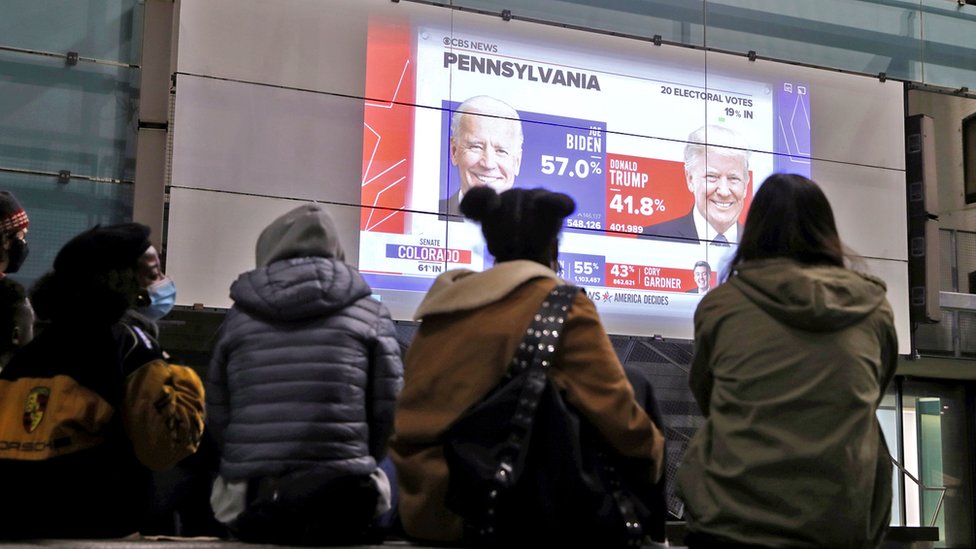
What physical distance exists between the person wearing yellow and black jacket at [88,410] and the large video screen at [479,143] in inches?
195

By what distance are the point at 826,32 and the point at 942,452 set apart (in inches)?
207

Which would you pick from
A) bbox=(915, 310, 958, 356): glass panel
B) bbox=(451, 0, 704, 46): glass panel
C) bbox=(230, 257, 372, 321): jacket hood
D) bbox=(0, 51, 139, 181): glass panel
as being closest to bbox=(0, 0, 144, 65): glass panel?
bbox=(0, 51, 139, 181): glass panel

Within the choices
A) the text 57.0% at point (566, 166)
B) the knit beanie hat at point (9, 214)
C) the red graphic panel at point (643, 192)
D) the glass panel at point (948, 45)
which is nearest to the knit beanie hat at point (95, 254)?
the knit beanie hat at point (9, 214)

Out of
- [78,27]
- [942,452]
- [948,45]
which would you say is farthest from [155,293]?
[942,452]

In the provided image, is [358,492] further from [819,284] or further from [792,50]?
[792,50]

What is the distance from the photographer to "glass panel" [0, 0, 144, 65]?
806 centimetres

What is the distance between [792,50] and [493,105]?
3.22 m

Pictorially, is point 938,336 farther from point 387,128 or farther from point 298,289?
point 298,289

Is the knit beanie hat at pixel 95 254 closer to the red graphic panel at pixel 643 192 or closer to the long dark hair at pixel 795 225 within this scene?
the long dark hair at pixel 795 225

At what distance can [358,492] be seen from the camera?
3080 millimetres

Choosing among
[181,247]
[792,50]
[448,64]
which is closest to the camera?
[181,247]

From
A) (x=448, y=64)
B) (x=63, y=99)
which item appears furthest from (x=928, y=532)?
(x=63, y=99)

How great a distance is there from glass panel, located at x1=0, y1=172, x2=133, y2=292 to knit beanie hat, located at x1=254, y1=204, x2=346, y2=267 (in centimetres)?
482

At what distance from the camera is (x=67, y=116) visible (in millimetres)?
8078
